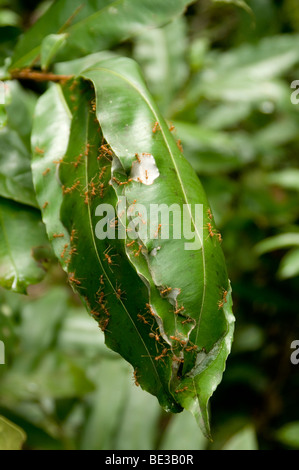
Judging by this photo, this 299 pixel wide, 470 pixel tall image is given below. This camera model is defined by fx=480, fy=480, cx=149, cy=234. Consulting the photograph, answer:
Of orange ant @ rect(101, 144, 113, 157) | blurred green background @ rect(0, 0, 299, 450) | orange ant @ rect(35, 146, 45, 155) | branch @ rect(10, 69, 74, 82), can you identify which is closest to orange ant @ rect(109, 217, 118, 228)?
orange ant @ rect(101, 144, 113, 157)

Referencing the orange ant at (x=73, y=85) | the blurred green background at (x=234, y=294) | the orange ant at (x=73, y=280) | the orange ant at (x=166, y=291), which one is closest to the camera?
the orange ant at (x=166, y=291)

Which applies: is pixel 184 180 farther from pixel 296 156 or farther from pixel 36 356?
pixel 296 156

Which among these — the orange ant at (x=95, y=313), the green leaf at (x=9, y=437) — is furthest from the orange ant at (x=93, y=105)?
the green leaf at (x=9, y=437)

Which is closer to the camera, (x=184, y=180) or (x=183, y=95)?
(x=184, y=180)

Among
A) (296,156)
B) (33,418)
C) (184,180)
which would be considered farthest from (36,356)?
(296,156)

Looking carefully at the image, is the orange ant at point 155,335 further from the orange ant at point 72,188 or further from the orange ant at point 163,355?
the orange ant at point 72,188
